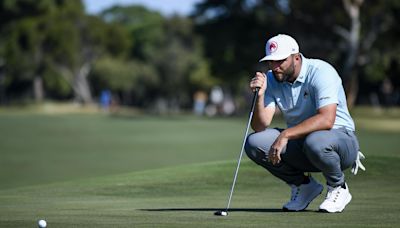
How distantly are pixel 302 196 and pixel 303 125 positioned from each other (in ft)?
2.73

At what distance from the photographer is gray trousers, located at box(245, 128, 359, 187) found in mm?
8117

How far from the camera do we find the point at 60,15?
291ft

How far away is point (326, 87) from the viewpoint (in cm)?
811

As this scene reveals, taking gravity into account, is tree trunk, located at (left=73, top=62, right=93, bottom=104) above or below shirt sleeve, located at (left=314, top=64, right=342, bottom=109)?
Answer: below

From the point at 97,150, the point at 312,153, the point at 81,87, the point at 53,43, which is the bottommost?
the point at 81,87

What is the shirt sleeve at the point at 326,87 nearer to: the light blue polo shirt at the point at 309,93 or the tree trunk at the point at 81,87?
the light blue polo shirt at the point at 309,93

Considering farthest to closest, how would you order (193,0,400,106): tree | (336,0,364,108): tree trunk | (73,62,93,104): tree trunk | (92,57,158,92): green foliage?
(92,57,158,92): green foliage → (73,62,93,104): tree trunk → (193,0,400,106): tree → (336,0,364,108): tree trunk

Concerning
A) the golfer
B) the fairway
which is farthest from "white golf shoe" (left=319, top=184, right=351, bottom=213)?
the fairway

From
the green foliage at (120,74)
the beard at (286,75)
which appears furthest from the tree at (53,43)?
the beard at (286,75)

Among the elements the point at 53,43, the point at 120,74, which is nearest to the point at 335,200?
the point at 53,43

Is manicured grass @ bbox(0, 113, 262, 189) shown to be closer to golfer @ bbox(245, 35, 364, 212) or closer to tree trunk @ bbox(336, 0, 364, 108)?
golfer @ bbox(245, 35, 364, 212)

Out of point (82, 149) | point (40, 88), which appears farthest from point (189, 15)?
point (82, 149)

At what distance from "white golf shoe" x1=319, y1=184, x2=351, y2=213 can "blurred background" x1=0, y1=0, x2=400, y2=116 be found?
37.4 meters

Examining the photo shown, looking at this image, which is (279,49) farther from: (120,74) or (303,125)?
(120,74)
